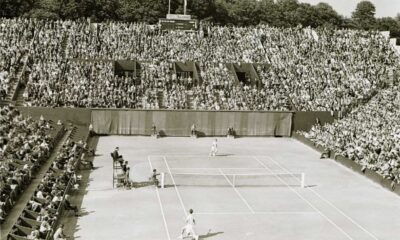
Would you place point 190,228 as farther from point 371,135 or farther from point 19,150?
point 371,135

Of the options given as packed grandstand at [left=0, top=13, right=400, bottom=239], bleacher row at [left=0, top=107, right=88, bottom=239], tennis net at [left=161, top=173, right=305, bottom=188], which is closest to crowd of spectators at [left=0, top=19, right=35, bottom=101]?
packed grandstand at [left=0, top=13, right=400, bottom=239]

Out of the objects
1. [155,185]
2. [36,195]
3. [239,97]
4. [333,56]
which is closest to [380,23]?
[333,56]

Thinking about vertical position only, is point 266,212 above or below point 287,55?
below

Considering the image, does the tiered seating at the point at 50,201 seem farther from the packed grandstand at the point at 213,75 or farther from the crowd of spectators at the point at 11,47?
the crowd of spectators at the point at 11,47

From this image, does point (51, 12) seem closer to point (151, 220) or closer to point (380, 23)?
point (151, 220)

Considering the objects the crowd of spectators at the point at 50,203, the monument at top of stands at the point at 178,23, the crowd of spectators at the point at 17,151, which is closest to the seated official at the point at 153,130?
the crowd of spectators at the point at 17,151

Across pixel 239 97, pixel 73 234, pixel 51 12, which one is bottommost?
pixel 73 234

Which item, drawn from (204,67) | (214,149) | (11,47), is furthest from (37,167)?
(204,67)
